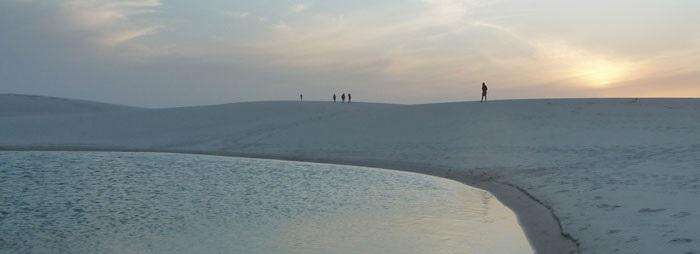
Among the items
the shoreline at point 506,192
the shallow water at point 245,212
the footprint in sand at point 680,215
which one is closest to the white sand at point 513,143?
the footprint in sand at point 680,215

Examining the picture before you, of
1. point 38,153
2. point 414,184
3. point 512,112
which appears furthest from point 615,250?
point 38,153

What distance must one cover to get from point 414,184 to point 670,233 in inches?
524

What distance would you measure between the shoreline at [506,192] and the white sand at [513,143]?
252mm

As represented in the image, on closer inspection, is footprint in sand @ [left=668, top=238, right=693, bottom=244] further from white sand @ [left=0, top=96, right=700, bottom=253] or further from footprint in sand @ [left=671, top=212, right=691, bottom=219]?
footprint in sand @ [left=671, top=212, right=691, bottom=219]

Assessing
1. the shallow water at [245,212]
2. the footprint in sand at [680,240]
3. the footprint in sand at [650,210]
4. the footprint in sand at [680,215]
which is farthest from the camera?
the footprint in sand at [650,210]

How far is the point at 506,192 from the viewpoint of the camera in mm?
22359

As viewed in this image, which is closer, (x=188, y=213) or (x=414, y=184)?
(x=188, y=213)

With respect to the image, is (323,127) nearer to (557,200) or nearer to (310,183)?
(310,183)

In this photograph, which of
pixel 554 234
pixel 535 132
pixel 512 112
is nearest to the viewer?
pixel 554 234

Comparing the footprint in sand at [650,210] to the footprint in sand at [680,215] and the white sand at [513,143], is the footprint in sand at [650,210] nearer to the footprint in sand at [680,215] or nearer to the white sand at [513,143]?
the white sand at [513,143]

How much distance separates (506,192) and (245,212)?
9727mm

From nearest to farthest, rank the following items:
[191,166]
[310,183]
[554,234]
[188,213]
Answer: [554,234] → [188,213] → [310,183] → [191,166]

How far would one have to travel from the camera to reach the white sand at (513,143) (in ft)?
49.4

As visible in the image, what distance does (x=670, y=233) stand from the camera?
12.3m
